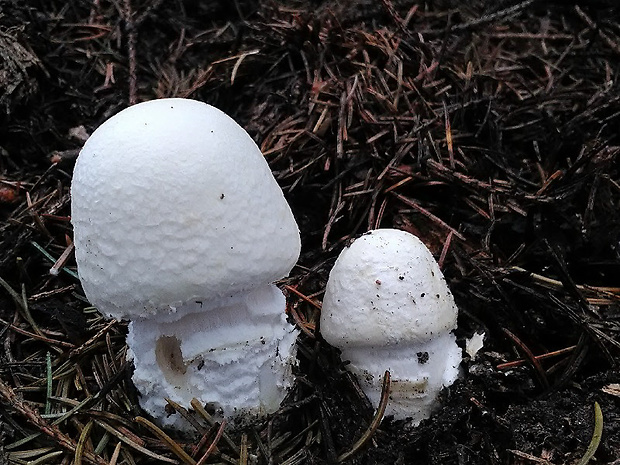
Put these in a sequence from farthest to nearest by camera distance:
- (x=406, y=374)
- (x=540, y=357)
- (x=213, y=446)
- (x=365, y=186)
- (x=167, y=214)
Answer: (x=365, y=186), (x=540, y=357), (x=406, y=374), (x=213, y=446), (x=167, y=214)

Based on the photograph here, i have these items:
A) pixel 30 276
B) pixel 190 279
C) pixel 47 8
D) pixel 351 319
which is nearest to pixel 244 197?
pixel 190 279

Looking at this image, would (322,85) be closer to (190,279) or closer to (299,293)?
(299,293)

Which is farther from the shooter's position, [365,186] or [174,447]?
[365,186]

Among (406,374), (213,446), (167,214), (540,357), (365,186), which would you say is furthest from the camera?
(365,186)

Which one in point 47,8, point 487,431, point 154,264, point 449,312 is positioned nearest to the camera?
point 154,264

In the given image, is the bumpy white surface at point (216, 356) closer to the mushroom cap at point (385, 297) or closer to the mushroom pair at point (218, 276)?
the mushroom pair at point (218, 276)

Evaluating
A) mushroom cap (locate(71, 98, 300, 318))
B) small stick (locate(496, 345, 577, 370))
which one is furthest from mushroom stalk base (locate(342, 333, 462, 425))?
mushroom cap (locate(71, 98, 300, 318))

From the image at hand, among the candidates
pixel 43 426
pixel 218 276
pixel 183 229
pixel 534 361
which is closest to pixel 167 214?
pixel 183 229

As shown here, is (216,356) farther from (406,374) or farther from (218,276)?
(406,374)
